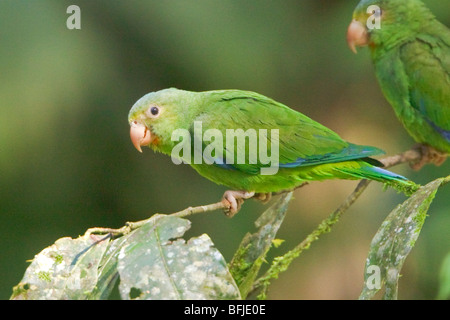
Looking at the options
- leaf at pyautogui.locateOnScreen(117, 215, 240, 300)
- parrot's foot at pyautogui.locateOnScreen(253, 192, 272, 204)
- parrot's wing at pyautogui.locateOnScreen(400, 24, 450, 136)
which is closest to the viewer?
leaf at pyautogui.locateOnScreen(117, 215, 240, 300)

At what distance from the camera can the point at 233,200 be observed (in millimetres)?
1975

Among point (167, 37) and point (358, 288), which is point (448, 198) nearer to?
point (358, 288)

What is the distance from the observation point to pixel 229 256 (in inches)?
132

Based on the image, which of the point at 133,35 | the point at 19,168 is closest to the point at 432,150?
the point at 133,35

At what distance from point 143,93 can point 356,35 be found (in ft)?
4.26

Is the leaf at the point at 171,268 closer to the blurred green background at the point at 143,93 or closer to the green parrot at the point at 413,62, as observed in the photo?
the green parrot at the point at 413,62

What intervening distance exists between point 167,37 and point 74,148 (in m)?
0.84

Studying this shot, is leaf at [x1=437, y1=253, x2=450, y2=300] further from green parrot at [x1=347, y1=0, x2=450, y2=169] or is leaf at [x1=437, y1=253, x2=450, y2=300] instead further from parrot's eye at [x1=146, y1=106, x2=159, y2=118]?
parrot's eye at [x1=146, y1=106, x2=159, y2=118]

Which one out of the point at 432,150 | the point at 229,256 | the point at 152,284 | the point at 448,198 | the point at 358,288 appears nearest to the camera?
the point at 152,284

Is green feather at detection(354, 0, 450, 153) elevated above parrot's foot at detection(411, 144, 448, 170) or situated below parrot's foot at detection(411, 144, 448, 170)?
above

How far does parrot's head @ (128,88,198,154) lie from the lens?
2.02 m

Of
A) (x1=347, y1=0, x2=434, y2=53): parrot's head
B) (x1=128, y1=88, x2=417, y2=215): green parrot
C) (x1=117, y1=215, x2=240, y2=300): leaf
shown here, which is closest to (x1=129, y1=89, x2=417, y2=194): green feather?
(x1=128, y1=88, x2=417, y2=215): green parrot

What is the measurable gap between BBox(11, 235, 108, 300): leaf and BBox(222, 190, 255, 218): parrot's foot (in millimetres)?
591

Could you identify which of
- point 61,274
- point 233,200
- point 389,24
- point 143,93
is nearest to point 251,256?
point 233,200
